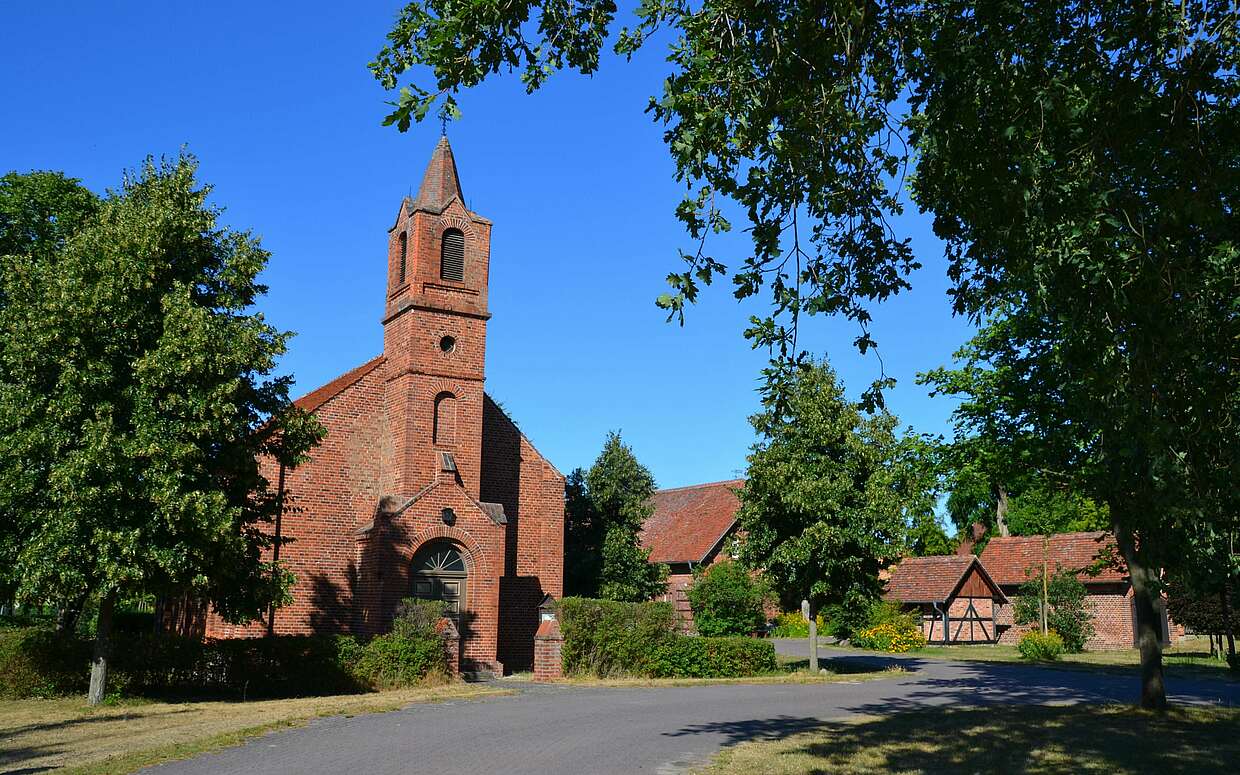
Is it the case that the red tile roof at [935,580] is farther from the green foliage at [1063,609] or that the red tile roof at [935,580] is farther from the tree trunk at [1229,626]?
the tree trunk at [1229,626]

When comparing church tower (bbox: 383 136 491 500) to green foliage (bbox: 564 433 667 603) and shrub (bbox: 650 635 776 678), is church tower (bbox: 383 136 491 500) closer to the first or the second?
shrub (bbox: 650 635 776 678)

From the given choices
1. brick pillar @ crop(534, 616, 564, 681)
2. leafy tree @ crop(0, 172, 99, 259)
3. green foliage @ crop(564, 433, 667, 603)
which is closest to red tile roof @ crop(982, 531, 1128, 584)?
green foliage @ crop(564, 433, 667, 603)

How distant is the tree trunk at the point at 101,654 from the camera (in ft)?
54.7

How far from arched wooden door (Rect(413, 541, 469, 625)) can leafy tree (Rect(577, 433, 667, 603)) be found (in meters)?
7.78

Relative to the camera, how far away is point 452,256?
2627 centimetres

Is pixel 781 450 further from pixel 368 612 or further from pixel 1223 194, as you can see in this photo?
pixel 1223 194

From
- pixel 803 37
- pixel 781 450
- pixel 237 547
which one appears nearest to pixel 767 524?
pixel 781 450

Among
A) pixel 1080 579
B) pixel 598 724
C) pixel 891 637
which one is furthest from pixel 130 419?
pixel 1080 579

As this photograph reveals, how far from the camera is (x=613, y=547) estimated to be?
31.4 meters

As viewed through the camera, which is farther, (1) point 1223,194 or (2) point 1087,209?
(1) point 1223,194

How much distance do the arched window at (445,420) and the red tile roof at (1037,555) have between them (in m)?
31.9

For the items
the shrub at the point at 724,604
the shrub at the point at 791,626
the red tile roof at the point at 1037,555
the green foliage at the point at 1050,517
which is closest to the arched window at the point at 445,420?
the shrub at the point at 724,604

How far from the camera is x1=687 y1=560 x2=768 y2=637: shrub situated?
39.3 meters

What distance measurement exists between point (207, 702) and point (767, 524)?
47.1 feet
